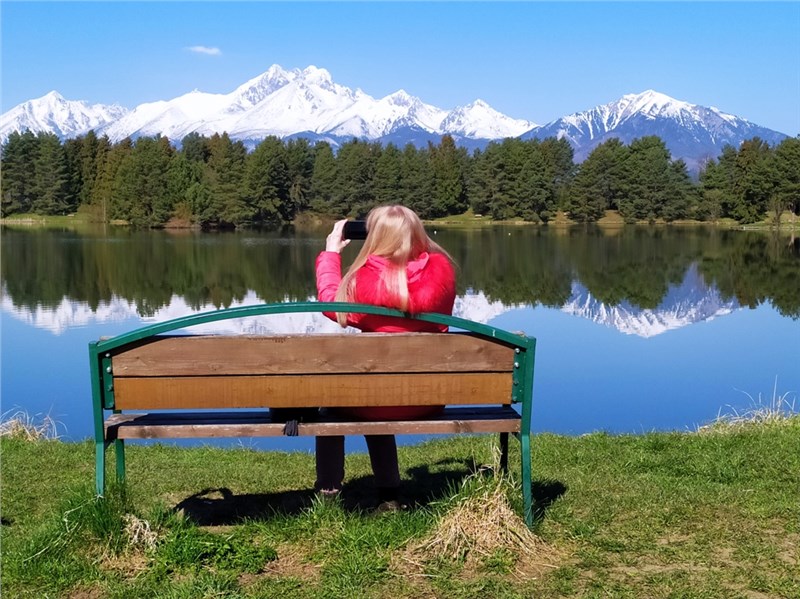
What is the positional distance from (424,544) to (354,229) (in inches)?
66.1

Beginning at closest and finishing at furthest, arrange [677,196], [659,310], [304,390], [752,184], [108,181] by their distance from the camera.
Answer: [304,390], [659,310], [752,184], [677,196], [108,181]

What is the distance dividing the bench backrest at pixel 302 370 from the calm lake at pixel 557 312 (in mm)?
5422

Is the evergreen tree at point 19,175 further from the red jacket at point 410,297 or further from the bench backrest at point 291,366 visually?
the red jacket at point 410,297

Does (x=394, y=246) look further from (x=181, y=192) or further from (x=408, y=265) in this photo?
(x=181, y=192)

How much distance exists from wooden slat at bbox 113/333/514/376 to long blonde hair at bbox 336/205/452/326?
287 millimetres

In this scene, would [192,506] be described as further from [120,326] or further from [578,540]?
[120,326]

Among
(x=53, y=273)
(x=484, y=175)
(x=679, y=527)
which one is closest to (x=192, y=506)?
(x=679, y=527)

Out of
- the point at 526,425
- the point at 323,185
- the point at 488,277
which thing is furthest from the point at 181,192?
the point at 526,425

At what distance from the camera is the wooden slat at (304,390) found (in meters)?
3.91

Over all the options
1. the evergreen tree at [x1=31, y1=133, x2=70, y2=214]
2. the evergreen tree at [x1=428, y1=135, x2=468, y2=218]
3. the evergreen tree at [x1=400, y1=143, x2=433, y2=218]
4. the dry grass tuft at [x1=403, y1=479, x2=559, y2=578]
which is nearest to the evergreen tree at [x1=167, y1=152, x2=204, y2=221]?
the evergreen tree at [x1=31, y1=133, x2=70, y2=214]

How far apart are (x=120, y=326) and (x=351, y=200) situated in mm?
63476

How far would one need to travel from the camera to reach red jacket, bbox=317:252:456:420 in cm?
414

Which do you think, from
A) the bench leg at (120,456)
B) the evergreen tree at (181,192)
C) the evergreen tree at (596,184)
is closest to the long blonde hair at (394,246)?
the bench leg at (120,456)

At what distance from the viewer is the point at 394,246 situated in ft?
13.7
